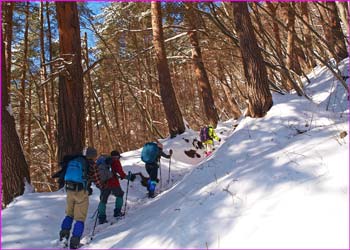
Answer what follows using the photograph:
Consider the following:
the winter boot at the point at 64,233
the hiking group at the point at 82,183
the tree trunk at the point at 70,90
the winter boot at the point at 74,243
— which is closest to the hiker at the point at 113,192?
the hiking group at the point at 82,183

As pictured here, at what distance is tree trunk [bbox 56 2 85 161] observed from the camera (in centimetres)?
955

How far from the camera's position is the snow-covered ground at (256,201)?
3.79m

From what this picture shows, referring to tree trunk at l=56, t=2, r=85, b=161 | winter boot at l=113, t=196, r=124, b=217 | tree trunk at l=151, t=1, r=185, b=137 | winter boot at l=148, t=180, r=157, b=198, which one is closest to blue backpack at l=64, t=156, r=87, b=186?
winter boot at l=113, t=196, r=124, b=217

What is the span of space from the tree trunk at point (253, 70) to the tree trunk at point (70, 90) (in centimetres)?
430

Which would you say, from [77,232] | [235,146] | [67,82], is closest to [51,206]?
[77,232]

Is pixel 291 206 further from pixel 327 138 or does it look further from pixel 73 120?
pixel 73 120

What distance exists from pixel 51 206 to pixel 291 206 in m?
5.36

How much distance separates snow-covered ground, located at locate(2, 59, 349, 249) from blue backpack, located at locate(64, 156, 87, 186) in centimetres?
105

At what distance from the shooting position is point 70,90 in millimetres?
9680

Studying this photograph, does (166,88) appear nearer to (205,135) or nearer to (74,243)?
(205,135)

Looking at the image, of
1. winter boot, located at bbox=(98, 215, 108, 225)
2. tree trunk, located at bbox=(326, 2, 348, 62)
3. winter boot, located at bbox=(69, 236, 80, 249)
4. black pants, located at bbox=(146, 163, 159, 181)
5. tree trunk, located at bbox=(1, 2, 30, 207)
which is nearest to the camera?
winter boot, located at bbox=(69, 236, 80, 249)

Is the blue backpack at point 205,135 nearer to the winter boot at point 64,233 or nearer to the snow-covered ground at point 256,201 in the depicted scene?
the snow-covered ground at point 256,201

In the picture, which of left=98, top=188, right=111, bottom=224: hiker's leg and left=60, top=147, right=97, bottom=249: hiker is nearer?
left=60, top=147, right=97, bottom=249: hiker

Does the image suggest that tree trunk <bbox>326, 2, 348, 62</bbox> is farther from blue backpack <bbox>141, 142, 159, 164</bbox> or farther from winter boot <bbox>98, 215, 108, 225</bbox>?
winter boot <bbox>98, 215, 108, 225</bbox>
